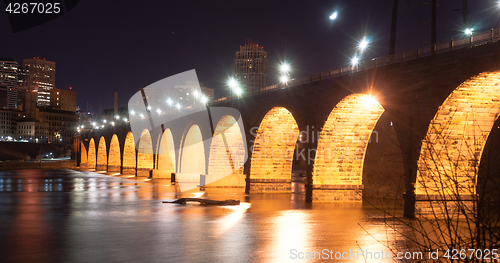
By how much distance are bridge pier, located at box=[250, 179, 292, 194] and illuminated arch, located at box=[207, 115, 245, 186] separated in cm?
572

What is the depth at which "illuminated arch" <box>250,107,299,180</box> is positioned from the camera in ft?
105

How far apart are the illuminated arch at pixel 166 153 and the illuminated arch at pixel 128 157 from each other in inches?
502

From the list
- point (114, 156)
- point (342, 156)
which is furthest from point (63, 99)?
point (342, 156)

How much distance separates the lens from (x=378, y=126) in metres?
30.8

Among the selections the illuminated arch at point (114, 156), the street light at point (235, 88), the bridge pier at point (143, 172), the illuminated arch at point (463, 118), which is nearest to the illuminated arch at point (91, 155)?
the illuminated arch at point (114, 156)

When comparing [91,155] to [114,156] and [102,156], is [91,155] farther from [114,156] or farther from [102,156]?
[114,156]

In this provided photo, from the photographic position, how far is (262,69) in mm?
76688

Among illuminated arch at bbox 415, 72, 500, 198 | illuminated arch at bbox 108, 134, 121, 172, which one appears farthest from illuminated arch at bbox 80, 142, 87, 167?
illuminated arch at bbox 415, 72, 500, 198

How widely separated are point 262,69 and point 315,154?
52857mm

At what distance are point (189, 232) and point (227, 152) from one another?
2446 cm

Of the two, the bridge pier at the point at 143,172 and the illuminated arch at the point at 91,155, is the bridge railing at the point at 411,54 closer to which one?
the bridge pier at the point at 143,172

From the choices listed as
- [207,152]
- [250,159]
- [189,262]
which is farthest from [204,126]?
[189,262]

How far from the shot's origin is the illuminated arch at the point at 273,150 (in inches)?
1266

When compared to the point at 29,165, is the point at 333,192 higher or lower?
higher
